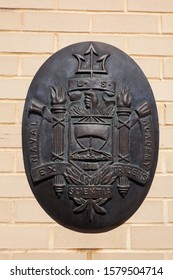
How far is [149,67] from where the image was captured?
1651 mm

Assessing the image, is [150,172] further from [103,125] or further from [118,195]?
[103,125]

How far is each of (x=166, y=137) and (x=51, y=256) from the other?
0.67 m

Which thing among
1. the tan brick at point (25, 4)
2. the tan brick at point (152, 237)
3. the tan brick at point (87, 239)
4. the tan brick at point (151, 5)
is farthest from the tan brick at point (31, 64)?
the tan brick at point (152, 237)

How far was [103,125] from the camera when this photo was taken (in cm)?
156

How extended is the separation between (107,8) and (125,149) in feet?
2.03

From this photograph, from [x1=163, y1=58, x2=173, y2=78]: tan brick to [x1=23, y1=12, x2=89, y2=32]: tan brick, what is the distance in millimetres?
366

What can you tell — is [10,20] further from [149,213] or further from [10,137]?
[149,213]

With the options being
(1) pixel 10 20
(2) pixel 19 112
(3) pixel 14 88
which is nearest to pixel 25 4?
(1) pixel 10 20

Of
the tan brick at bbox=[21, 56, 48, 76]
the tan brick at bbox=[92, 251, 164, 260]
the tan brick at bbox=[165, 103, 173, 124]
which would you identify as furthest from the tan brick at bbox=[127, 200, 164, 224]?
the tan brick at bbox=[21, 56, 48, 76]

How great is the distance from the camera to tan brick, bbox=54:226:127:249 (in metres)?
1.55

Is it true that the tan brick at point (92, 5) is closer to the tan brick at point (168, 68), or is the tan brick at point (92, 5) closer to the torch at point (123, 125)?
the tan brick at point (168, 68)

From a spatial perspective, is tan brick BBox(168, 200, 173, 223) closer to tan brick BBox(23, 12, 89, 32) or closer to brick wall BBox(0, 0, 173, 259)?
brick wall BBox(0, 0, 173, 259)

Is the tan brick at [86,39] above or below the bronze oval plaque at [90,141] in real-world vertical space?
above

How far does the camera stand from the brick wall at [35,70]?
60.9 inches
